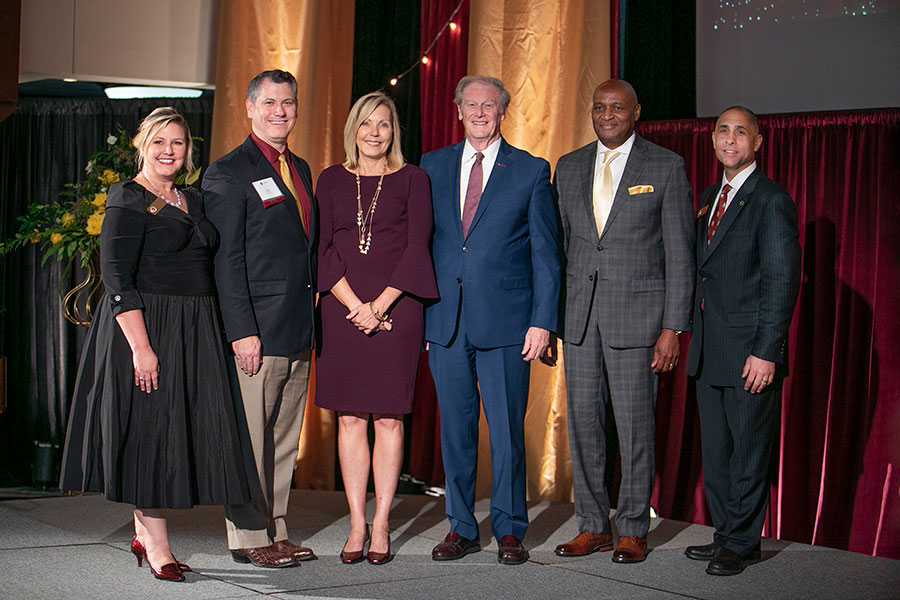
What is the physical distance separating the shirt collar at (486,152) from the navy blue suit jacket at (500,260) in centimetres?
3

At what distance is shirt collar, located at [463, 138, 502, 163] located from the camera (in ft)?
12.0

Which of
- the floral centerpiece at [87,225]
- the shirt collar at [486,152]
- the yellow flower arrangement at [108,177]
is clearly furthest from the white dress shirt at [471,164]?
the yellow flower arrangement at [108,177]

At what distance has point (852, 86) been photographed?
14.1 ft

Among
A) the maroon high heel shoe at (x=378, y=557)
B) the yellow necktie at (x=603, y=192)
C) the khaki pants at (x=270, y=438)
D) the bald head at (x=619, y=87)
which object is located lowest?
the maroon high heel shoe at (x=378, y=557)

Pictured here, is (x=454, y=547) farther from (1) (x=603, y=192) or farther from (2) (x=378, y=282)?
(1) (x=603, y=192)

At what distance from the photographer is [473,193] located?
3.63 metres

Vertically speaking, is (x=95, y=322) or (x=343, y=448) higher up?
(x=95, y=322)

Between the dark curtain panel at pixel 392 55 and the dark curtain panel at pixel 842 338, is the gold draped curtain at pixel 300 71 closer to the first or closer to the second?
the dark curtain panel at pixel 392 55

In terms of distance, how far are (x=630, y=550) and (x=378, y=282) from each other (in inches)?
50.1

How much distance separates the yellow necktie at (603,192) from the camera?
12.1ft

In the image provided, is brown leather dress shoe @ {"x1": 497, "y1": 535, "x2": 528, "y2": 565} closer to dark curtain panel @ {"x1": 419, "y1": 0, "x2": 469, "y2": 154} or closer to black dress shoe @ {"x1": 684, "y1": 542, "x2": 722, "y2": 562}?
black dress shoe @ {"x1": 684, "y1": 542, "x2": 722, "y2": 562}

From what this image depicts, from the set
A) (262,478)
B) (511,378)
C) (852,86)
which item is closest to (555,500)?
(511,378)

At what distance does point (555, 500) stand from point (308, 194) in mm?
2102

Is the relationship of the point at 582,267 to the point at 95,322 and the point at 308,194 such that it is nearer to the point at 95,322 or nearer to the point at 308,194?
the point at 308,194
